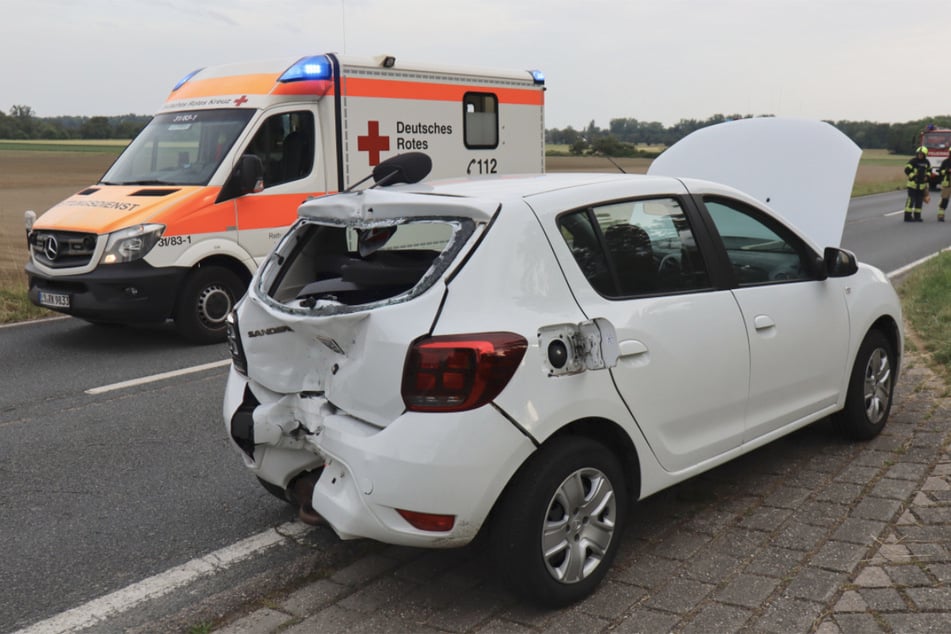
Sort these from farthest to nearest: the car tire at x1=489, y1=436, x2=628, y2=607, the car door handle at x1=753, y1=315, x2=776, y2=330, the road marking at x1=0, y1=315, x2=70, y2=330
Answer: the road marking at x1=0, y1=315, x2=70, y2=330 < the car door handle at x1=753, y1=315, x2=776, y2=330 < the car tire at x1=489, y1=436, x2=628, y2=607

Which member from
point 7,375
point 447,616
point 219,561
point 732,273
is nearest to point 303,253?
point 219,561

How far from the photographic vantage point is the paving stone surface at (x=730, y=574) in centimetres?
325

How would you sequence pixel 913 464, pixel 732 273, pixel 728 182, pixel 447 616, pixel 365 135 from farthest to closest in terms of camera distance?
1. pixel 365 135
2. pixel 728 182
3. pixel 913 464
4. pixel 732 273
5. pixel 447 616

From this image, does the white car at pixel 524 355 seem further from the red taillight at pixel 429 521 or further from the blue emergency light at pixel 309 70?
the blue emergency light at pixel 309 70

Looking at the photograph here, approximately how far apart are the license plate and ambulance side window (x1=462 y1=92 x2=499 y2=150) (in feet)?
16.3

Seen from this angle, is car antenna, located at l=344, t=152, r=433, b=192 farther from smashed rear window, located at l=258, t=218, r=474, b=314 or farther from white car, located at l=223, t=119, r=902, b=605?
smashed rear window, located at l=258, t=218, r=474, b=314

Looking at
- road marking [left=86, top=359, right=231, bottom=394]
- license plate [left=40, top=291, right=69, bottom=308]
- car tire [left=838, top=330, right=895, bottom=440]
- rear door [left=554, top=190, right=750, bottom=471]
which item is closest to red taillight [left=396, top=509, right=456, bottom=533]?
rear door [left=554, top=190, right=750, bottom=471]

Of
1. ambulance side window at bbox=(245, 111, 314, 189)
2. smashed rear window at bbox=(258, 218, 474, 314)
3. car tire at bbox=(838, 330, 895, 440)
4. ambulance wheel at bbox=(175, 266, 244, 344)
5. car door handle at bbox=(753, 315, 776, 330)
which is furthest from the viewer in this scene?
ambulance side window at bbox=(245, 111, 314, 189)

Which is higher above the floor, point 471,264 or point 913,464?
point 471,264

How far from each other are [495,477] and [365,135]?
23.6 feet

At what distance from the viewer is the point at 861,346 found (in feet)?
16.3

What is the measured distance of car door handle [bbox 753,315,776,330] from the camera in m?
4.14

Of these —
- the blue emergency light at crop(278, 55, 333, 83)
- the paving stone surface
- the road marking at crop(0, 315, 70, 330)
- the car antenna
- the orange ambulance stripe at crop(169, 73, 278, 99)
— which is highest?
the blue emergency light at crop(278, 55, 333, 83)

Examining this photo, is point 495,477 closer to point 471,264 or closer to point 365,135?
point 471,264
